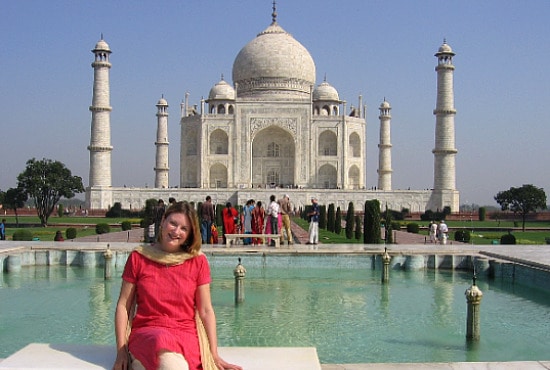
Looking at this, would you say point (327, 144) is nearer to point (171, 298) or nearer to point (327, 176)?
point (327, 176)

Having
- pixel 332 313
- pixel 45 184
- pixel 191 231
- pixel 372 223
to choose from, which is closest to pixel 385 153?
pixel 45 184

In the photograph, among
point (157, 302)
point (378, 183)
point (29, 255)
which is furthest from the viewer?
point (378, 183)

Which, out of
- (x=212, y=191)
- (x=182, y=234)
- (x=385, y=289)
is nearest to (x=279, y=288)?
(x=385, y=289)

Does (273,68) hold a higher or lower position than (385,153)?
higher

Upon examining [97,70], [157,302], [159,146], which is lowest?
[157,302]

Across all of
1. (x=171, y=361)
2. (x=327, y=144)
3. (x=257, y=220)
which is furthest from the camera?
(x=327, y=144)

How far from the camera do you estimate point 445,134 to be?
27.0m

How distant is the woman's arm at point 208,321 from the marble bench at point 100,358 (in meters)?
0.13

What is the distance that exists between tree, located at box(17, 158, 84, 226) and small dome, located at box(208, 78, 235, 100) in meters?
13.4

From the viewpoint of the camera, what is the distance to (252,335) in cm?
483

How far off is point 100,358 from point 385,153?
99.6 ft

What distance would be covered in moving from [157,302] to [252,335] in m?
→ 2.53

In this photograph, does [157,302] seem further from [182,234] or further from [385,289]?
[385,289]

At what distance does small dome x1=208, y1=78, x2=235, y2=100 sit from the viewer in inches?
1291
